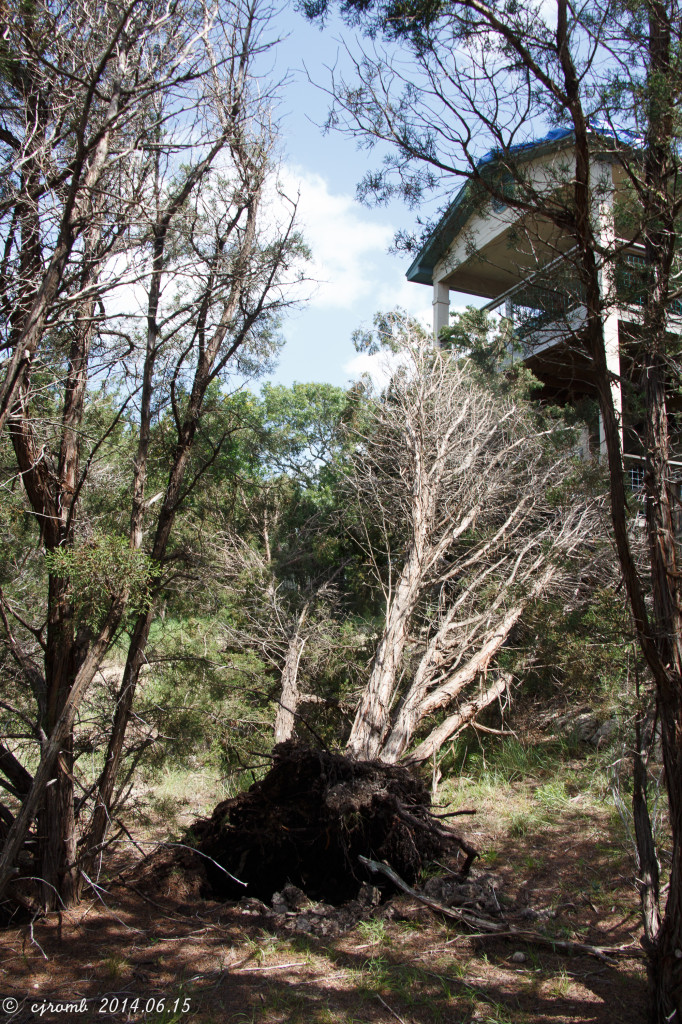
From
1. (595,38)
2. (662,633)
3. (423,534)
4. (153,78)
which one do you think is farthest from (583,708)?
(153,78)

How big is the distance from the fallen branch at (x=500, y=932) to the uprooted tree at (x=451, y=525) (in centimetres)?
238

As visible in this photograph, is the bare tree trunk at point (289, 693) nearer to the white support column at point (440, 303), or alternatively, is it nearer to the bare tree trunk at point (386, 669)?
the bare tree trunk at point (386, 669)

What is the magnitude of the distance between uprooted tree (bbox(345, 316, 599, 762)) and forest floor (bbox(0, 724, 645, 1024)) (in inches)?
88.0

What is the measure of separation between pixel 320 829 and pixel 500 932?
1.88 m

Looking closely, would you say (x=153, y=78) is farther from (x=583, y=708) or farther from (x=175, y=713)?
(x=583, y=708)

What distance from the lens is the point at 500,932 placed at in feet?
15.0

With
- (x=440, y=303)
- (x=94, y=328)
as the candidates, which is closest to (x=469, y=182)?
(x=94, y=328)

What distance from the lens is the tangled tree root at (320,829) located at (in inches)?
228

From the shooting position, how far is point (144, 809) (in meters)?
8.07

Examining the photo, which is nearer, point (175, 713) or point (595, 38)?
point (595, 38)

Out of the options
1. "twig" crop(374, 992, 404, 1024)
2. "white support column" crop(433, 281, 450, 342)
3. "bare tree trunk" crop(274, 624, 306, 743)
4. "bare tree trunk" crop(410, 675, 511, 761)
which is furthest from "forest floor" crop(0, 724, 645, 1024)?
"white support column" crop(433, 281, 450, 342)

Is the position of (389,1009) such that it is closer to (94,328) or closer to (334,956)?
(334,956)

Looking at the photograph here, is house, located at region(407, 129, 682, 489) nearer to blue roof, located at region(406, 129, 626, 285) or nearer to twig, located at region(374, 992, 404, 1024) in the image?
blue roof, located at region(406, 129, 626, 285)

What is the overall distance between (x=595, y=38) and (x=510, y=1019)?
A: 4997mm
